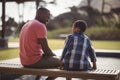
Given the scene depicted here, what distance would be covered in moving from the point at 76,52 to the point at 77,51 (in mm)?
18

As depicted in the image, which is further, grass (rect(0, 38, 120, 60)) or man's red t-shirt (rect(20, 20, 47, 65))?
grass (rect(0, 38, 120, 60))

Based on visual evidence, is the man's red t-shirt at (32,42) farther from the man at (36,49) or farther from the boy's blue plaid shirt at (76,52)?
the boy's blue plaid shirt at (76,52)

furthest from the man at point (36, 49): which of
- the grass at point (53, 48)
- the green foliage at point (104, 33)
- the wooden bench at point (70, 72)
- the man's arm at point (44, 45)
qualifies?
the green foliage at point (104, 33)

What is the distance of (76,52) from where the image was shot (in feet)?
14.1

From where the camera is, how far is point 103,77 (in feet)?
13.1

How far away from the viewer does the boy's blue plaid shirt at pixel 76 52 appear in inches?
168

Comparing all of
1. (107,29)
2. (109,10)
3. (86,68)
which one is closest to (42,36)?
(86,68)

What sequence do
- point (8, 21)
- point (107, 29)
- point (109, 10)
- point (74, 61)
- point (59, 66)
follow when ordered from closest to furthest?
1. point (74, 61)
2. point (59, 66)
3. point (8, 21)
4. point (107, 29)
5. point (109, 10)

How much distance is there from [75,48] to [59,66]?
1.46ft

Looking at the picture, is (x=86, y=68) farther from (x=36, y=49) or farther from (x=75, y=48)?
(x=36, y=49)

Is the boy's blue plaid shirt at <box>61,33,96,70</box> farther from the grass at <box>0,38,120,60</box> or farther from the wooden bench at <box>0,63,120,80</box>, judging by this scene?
A: the grass at <box>0,38,120,60</box>

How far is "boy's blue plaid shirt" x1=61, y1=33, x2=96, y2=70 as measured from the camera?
4.27m

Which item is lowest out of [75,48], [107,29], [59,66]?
[107,29]

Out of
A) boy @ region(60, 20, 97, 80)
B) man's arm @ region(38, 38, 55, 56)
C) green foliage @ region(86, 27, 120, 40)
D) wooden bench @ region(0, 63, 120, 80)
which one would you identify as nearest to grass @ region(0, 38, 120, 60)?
wooden bench @ region(0, 63, 120, 80)
